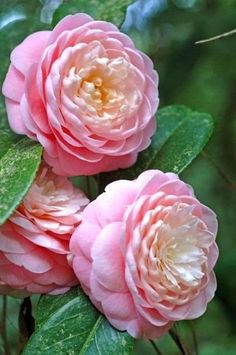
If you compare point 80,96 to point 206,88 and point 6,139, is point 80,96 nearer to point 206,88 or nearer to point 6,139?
point 6,139

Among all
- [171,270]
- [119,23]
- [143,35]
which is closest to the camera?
[171,270]

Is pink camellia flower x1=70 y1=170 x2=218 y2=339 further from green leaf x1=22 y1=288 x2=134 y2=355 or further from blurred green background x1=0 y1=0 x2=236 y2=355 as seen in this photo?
blurred green background x1=0 y1=0 x2=236 y2=355

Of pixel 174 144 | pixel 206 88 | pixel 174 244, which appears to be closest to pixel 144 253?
pixel 174 244

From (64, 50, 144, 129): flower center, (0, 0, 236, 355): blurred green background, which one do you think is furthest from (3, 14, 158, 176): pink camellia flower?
(0, 0, 236, 355): blurred green background

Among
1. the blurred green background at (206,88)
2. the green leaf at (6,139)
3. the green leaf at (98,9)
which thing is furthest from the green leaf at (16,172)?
the blurred green background at (206,88)

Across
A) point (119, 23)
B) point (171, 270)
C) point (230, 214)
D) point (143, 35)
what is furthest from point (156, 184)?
point (230, 214)

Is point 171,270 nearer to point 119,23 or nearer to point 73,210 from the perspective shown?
point 73,210

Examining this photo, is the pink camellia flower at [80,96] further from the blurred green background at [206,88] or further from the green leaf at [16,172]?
the blurred green background at [206,88]
